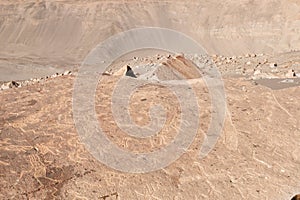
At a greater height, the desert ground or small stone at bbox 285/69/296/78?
small stone at bbox 285/69/296/78

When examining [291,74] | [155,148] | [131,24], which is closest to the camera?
[155,148]

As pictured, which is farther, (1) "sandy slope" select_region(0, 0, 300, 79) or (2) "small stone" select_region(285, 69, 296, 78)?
(1) "sandy slope" select_region(0, 0, 300, 79)

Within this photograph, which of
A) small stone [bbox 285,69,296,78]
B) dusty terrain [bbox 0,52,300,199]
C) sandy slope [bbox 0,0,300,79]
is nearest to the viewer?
dusty terrain [bbox 0,52,300,199]

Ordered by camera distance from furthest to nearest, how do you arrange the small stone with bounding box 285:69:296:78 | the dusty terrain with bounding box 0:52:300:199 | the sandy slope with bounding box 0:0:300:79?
the sandy slope with bounding box 0:0:300:79, the small stone with bounding box 285:69:296:78, the dusty terrain with bounding box 0:52:300:199

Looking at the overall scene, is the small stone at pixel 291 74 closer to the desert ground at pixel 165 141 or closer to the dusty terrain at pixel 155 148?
the desert ground at pixel 165 141

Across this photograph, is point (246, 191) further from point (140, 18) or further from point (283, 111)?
point (140, 18)

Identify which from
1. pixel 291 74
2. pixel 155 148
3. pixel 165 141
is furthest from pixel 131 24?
pixel 155 148

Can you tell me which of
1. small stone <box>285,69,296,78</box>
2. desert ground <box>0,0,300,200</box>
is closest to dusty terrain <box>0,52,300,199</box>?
desert ground <box>0,0,300,200</box>

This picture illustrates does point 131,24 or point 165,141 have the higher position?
point 131,24

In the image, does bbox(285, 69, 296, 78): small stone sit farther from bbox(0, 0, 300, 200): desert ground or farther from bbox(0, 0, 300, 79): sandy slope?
bbox(0, 0, 300, 79): sandy slope

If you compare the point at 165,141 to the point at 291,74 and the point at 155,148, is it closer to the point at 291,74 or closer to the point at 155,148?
the point at 155,148

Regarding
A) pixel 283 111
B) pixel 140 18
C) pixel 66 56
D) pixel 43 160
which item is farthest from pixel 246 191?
pixel 140 18
